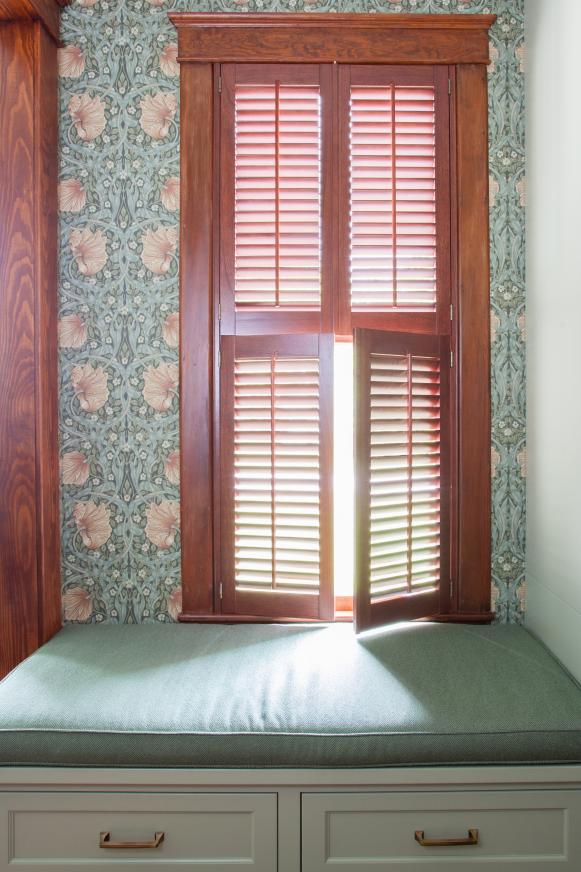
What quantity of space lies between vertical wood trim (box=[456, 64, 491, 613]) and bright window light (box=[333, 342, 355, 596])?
43 centimetres

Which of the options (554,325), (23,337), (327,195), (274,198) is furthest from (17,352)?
(554,325)

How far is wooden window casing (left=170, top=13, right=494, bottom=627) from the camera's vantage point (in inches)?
80.0

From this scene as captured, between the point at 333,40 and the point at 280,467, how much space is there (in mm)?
1456

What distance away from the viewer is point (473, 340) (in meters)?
2.06

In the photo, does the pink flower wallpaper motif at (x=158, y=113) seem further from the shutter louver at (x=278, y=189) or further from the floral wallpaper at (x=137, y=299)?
the shutter louver at (x=278, y=189)

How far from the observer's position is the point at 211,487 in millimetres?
2078

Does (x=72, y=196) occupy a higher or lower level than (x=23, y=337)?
higher

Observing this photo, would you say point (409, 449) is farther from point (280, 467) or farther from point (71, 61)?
point (71, 61)

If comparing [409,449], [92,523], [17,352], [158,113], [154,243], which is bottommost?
[92,523]

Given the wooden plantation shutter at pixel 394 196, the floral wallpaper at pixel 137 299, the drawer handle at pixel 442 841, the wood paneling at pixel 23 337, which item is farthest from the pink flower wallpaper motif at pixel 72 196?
the drawer handle at pixel 442 841

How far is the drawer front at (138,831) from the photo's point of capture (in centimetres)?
143

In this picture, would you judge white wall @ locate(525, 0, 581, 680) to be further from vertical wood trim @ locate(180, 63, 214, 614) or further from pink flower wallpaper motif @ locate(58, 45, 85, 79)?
pink flower wallpaper motif @ locate(58, 45, 85, 79)

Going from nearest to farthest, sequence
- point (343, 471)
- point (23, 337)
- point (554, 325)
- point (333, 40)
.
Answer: point (554, 325) < point (23, 337) < point (333, 40) < point (343, 471)

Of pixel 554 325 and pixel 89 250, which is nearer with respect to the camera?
pixel 554 325
